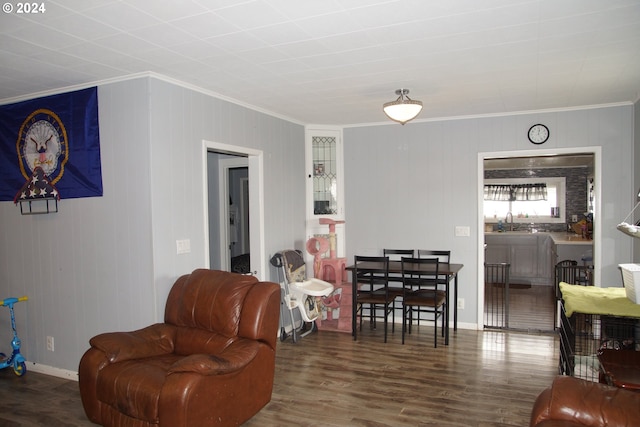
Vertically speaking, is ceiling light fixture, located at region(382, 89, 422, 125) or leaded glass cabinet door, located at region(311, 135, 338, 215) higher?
ceiling light fixture, located at region(382, 89, 422, 125)

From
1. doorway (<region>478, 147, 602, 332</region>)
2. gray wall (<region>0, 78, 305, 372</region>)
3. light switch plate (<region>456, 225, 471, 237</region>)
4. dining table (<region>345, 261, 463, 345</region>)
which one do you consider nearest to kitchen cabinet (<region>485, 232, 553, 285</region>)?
doorway (<region>478, 147, 602, 332</region>)

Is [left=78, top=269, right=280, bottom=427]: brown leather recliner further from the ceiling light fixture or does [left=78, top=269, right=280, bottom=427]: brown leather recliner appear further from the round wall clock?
the round wall clock

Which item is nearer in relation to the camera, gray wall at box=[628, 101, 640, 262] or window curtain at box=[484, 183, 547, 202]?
gray wall at box=[628, 101, 640, 262]

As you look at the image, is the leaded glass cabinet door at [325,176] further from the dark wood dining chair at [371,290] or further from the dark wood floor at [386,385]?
the dark wood floor at [386,385]

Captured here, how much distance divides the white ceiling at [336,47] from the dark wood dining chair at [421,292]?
1.83 metres

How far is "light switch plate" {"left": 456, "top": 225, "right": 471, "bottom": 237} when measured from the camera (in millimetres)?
5534

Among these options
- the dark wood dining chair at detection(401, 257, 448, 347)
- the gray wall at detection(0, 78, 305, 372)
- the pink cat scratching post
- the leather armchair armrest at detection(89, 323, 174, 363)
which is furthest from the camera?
the pink cat scratching post

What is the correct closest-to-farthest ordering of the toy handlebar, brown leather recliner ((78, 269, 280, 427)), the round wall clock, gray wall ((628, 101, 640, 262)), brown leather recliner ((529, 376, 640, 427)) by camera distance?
1. brown leather recliner ((529, 376, 640, 427))
2. brown leather recliner ((78, 269, 280, 427))
3. the toy handlebar
4. gray wall ((628, 101, 640, 262))
5. the round wall clock

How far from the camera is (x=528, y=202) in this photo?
952cm

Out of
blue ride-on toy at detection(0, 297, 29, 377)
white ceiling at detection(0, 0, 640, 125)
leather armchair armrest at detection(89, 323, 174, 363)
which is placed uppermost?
white ceiling at detection(0, 0, 640, 125)

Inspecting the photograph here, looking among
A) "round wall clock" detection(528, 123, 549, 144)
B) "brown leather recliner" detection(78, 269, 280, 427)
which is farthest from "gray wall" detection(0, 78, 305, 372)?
"round wall clock" detection(528, 123, 549, 144)

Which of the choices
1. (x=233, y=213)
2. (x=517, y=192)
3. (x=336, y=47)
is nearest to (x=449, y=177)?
(x=233, y=213)

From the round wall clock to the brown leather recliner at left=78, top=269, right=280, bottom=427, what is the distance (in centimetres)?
368

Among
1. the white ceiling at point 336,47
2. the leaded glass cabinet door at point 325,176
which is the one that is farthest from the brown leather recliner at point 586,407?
the leaded glass cabinet door at point 325,176
